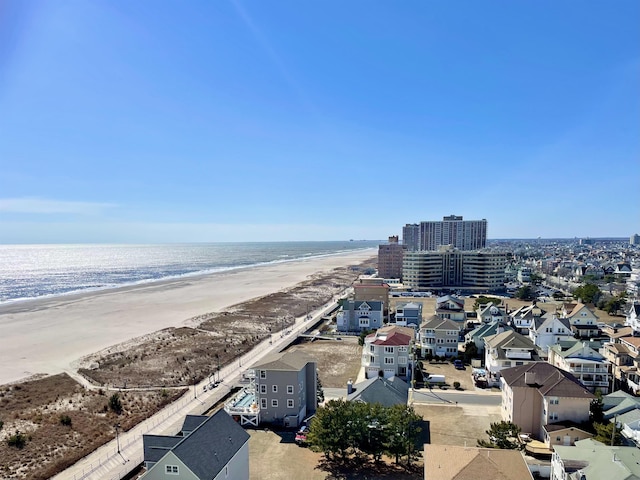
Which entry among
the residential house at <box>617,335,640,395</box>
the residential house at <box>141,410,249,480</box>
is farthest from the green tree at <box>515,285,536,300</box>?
the residential house at <box>141,410,249,480</box>

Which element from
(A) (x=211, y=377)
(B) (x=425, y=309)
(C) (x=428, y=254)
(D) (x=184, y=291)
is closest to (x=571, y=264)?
(C) (x=428, y=254)

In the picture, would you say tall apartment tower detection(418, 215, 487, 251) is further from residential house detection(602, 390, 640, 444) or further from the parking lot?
residential house detection(602, 390, 640, 444)

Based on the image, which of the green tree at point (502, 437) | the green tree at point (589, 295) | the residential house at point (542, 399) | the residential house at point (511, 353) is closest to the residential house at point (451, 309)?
the residential house at point (511, 353)

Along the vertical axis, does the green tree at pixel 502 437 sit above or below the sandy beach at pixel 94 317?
above

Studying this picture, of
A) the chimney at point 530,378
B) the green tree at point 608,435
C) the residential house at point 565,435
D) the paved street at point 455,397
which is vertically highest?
the chimney at point 530,378

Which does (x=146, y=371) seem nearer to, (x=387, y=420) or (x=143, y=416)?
(x=143, y=416)

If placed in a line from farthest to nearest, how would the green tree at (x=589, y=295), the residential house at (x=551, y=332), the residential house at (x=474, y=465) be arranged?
the green tree at (x=589, y=295)
the residential house at (x=551, y=332)
the residential house at (x=474, y=465)

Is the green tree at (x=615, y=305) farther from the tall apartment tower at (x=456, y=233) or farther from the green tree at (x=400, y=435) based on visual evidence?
the tall apartment tower at (x=456, y=233)

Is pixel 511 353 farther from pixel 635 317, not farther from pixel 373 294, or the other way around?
pixel 373 294
